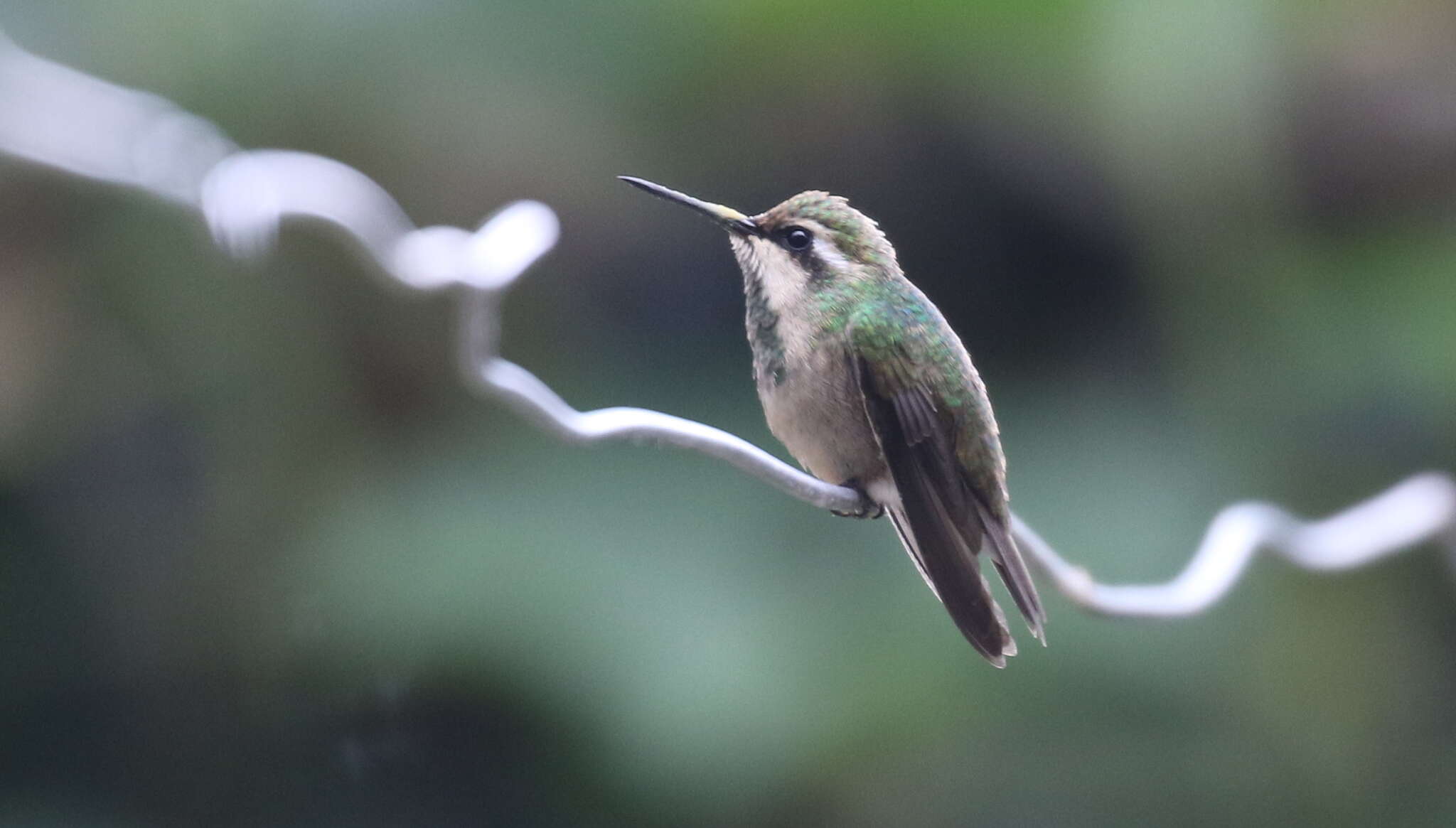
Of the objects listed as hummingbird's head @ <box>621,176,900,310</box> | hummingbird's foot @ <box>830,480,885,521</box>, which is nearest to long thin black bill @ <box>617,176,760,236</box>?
hummingbird's head @ <box>621,176,900,310</box>

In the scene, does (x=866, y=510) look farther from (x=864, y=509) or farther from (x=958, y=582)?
(x=958, y=582)

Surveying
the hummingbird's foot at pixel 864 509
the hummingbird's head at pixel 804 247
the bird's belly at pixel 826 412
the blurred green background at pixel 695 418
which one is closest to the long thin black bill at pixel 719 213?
the hummingbird's head at pixel 804 247

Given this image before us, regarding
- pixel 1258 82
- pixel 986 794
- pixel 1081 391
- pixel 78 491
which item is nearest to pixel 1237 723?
pixel 986 794

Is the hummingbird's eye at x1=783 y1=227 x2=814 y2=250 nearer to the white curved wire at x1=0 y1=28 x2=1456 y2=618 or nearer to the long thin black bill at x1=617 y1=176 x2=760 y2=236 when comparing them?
the long thin black bill at x1=617 y1=176 x2=760 y2=236

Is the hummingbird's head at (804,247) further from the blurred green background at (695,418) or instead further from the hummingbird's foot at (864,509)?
the blurred green background at (695,418)

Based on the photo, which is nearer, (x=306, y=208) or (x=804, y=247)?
(x=306, y=208)

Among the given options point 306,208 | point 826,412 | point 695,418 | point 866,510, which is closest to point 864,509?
point 866,510
